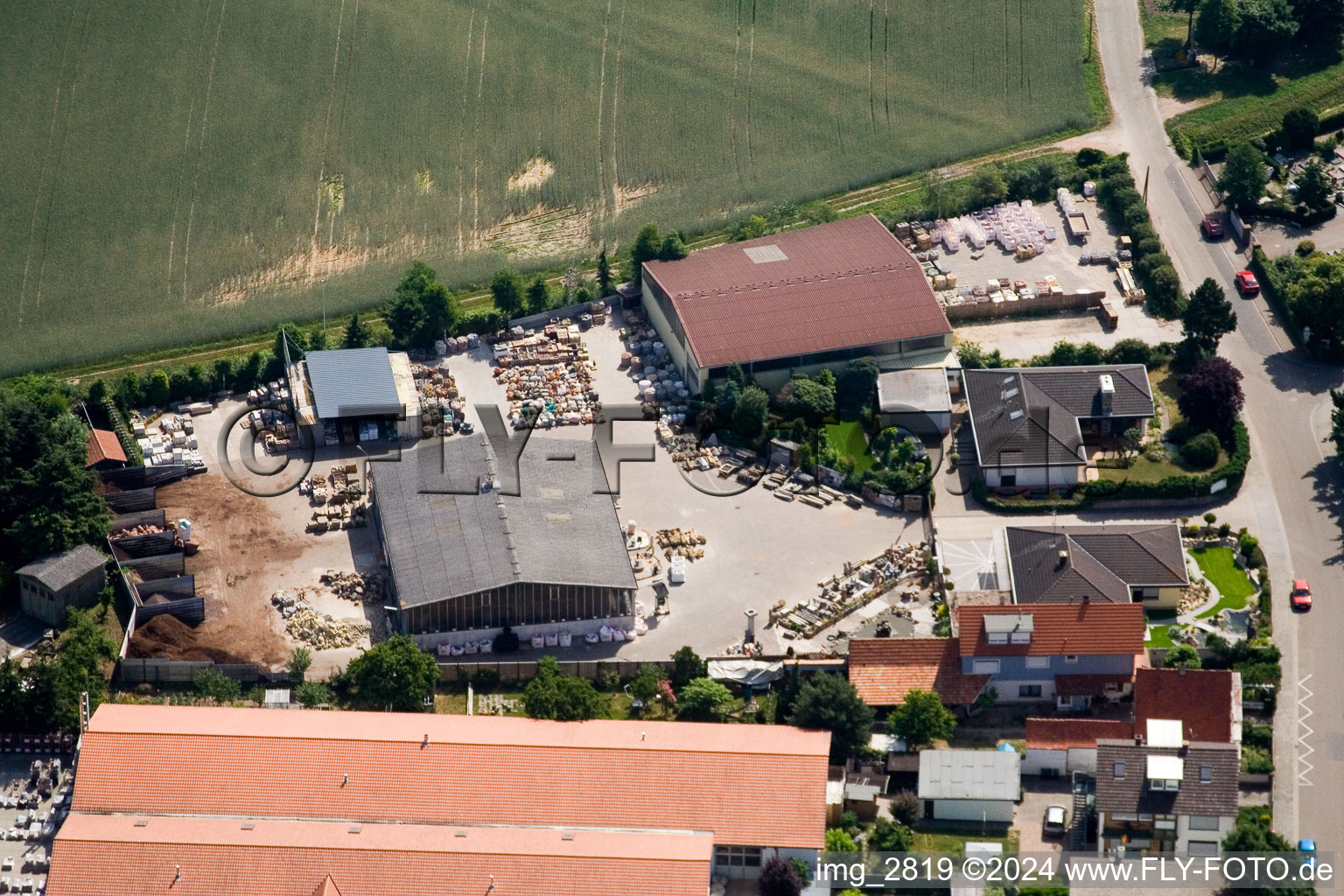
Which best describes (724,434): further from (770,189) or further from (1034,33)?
(1034,33)

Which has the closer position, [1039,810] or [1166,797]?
[1166,797]

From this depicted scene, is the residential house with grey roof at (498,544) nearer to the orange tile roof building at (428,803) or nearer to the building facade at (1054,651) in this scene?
the orange tile roof building at (428,803)

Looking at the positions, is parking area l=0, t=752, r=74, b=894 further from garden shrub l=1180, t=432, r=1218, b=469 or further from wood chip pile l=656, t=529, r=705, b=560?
garden shrub l=1180, t=432, r=1218, b=469

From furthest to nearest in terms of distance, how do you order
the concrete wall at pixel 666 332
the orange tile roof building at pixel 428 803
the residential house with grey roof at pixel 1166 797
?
the concrete wall at pixel 666 332 → the residential house with grey roof at pixel 1166 797 → the orange tile roof building at pixel 428 803

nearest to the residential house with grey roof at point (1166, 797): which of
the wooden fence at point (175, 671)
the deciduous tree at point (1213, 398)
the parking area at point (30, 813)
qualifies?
the deciduous tree at point (1213, 398)

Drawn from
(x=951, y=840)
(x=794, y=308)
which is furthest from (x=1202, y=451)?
(x=951, y=840)

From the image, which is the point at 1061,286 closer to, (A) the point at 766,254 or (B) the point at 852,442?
(A) the point at 766,254
